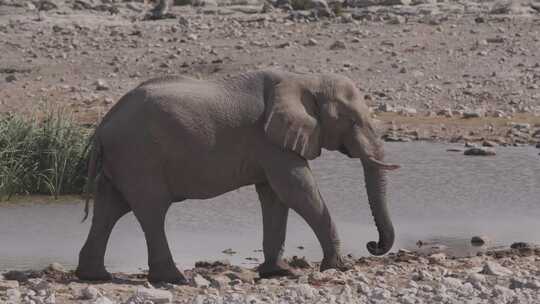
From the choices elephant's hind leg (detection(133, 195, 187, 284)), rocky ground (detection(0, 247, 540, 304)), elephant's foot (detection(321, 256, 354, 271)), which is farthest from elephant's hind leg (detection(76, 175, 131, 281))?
elephant's foot (detection(321, 256, 354, 271))

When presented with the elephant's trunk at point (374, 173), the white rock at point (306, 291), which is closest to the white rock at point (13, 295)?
the white rock at point (306, 291)

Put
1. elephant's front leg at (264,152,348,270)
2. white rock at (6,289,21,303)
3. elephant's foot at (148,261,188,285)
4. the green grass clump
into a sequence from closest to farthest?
1. white rock at (6,289,21,303)
2. elephant's foot at (148,261,188,285)
3. elephant's front leg at (264,152,348,270)
4. the green grass clump

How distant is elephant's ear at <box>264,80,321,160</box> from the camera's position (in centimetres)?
1036

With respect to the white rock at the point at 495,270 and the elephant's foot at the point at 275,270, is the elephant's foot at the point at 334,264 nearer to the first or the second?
the elephant's foot at the point at 275,270

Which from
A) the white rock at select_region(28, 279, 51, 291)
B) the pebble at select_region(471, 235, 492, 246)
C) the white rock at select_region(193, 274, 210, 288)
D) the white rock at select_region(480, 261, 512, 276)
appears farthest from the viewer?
the pebble at select_region(471, 235, 492, 246)

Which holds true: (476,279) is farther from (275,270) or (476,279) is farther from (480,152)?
(480,152)

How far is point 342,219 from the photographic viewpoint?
14.3 metres

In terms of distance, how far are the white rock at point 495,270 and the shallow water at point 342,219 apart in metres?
2.05

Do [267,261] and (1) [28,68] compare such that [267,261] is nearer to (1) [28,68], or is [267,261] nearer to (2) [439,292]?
(2) [439,292]

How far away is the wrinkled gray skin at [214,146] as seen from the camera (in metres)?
10.3

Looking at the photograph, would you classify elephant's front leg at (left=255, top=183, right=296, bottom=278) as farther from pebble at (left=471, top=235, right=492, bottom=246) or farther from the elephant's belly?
pebble at (left=471, top=235, right=492, bottom=246)

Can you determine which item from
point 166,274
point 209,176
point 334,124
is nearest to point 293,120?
point 334,124

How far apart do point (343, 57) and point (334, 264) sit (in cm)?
1646

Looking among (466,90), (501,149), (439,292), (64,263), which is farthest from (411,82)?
(439,292)
